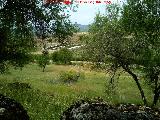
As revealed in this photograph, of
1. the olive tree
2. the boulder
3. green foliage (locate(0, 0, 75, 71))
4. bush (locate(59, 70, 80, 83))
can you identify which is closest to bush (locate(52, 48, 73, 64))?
bush (locate(59, 70, 80, 83))

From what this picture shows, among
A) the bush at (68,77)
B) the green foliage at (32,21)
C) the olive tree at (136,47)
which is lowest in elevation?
the bush at (68,77)

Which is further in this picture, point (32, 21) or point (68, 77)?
point (68, 77)

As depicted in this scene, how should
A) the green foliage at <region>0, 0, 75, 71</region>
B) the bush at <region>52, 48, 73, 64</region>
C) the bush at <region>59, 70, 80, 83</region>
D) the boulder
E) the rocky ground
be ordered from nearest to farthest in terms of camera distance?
the rocky ground → the boulder → the green foliage at <region>0, 0, 75, 71</region> → the bush at <region>59, 70, 80, 83</region> → the bush at <region>52, 48, 73, 64</region>

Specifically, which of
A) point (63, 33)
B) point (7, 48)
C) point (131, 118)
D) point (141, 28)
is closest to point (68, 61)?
point (141, 28)

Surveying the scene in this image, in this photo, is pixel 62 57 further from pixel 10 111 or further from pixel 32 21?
pixel 10 111

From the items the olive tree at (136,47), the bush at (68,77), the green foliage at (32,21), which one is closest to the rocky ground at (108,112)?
the green foliage at (32,21)

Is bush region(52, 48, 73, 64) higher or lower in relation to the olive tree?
lower

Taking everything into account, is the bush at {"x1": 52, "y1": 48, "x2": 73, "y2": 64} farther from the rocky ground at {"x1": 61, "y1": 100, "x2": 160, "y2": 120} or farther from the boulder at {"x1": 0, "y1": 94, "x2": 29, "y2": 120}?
the rocky ground at {"x1": 61, "y1": 100, "x2": 160, "y2": 120}

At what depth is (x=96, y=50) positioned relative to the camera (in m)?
39.8

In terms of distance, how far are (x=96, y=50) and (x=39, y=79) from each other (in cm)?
2756

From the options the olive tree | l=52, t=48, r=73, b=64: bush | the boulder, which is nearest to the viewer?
the boulder

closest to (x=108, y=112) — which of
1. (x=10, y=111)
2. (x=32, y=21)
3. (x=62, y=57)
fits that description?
(x=10, y=111)

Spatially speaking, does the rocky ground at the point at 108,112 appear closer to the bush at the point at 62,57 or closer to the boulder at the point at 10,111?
the boulder at the point at 10,111

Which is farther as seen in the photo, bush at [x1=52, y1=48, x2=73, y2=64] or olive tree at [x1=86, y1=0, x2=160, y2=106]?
bush at [x1=52, y1=48, x2=73, y2=64]
